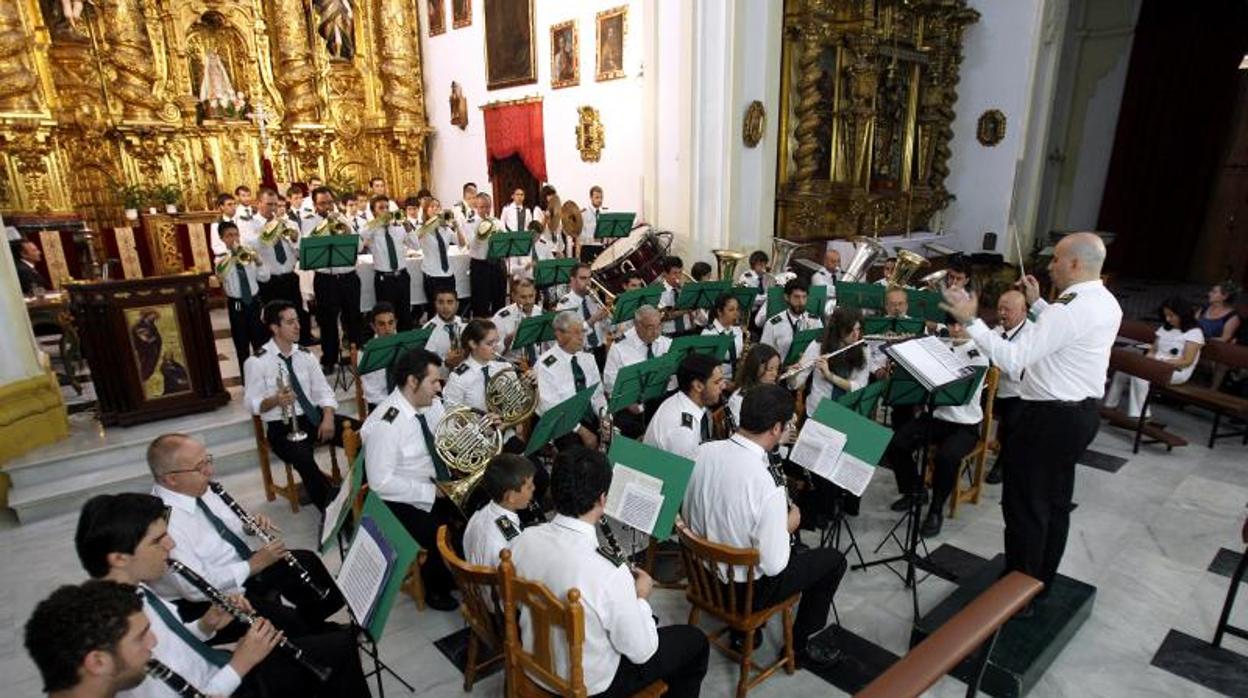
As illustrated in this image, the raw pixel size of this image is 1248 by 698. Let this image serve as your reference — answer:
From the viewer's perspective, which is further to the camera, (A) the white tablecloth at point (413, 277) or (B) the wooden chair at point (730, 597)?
(A) the white tablecloth at point (413, 277)

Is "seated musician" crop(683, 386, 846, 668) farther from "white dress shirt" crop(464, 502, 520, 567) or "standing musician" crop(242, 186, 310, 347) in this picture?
"standing musician" crop(242, 186, 310, 347)

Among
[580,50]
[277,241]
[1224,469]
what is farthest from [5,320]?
[1224,469]

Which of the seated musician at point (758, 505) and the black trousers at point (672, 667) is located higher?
the seated musician at point (758, 505)

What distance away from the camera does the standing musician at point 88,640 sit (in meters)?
1.90

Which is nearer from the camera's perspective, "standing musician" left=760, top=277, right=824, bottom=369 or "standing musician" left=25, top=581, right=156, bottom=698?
"standing musician" left=25, top=581, right=156, bottom=698

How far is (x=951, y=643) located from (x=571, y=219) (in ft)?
29.7

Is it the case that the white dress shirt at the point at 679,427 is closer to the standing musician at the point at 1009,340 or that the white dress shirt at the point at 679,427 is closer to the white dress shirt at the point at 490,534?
the white dress shirt at the point at 490,534

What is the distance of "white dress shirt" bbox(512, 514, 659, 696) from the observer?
2549 mm

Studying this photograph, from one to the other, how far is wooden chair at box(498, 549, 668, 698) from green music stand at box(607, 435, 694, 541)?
0.67 metres

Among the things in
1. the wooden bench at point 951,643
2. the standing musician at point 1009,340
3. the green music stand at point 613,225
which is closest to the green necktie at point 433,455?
the wooden bench at point 951,643

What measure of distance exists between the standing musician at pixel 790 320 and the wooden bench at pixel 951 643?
4545 mm

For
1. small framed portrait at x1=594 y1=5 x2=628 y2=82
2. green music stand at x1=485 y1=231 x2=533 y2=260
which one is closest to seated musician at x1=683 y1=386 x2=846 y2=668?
green music stand at x1=485 y1=231 x2=533 y2=260

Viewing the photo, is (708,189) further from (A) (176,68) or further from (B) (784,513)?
(A) (176,68)

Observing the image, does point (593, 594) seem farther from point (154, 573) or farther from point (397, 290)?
point (397, 290)
